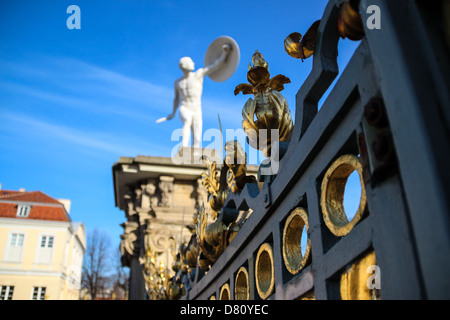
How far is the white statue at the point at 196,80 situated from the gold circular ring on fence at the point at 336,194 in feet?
34.9

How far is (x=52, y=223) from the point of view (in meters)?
30.3

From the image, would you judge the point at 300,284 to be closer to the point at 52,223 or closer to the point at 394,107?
the point at 394,107

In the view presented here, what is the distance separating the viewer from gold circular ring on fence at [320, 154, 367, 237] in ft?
3.47

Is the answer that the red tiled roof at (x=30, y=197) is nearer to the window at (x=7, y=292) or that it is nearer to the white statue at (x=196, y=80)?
the window at (x=7, y=292)

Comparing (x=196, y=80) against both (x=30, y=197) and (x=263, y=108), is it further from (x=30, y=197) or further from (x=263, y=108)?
(x=30, y=197)

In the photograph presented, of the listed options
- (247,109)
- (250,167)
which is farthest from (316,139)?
(250,167)

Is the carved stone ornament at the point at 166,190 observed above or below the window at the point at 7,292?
below

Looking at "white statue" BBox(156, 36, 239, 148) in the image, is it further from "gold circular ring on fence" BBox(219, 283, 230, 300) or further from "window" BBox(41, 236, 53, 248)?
"window" BBox(41, 236, 53, 248)

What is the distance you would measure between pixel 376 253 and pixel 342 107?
0.38m

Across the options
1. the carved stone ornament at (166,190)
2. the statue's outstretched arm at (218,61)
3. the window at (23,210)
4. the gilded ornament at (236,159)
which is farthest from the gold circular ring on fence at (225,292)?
the window at (23,210)

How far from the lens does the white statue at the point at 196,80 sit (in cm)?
1194

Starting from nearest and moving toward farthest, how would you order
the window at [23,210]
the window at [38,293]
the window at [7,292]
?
the window at [7,292]
the window at [38,293]
the window at [23,210]

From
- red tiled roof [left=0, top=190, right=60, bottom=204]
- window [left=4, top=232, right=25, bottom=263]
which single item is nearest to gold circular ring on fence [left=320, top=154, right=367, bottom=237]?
window [left=4, top=232, right=25, bottom=263]
